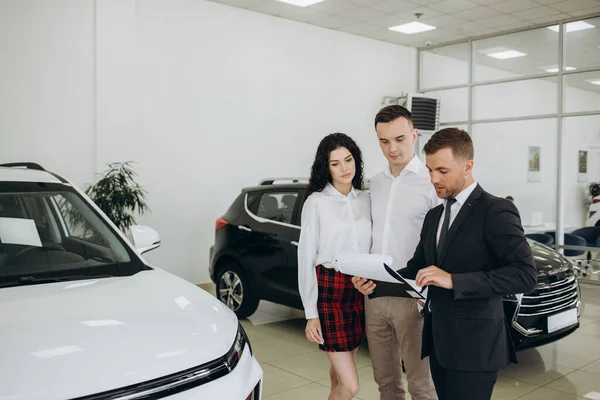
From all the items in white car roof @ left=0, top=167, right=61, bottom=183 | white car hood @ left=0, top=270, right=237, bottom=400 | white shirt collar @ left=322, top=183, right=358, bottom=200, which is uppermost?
white car roof @ left=0, top=167, right=61, bottom=183

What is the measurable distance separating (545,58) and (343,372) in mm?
7881

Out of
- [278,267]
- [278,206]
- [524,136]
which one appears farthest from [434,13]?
[278,267]

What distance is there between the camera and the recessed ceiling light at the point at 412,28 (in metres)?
8.86

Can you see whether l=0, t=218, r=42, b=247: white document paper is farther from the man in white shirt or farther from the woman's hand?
the man in white shirt

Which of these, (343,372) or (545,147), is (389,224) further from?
(545,147)

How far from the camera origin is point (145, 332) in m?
1.87

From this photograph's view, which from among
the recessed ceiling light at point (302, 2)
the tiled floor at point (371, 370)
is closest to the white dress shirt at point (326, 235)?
the tiled floor at point (371, 370)

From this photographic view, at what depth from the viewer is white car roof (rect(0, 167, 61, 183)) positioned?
2662 mm

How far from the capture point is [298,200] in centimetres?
510

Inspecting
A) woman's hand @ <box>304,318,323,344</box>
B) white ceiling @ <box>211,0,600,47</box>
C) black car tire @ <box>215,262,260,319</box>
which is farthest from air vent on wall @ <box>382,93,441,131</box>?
woman's hand @ <box>304,318,323,344</box>

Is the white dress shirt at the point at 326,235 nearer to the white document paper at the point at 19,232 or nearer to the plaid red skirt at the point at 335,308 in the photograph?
the plaid red skirt at the point at 335,308

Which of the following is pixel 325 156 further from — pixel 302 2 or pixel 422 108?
pixel 422 108

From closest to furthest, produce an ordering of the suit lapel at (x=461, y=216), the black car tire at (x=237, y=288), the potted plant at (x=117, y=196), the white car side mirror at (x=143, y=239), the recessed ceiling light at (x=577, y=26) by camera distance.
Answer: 1. the suit lapel at (x=461, y=216)
2. the white car side mirror at (x=143, y=239)
3. the black car tire at (x=237, y=288)
4. the potted plant at (x=117, y=196)
5. the recessed ceiling light at (x=577, y=26)

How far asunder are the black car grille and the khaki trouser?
1.69 m
